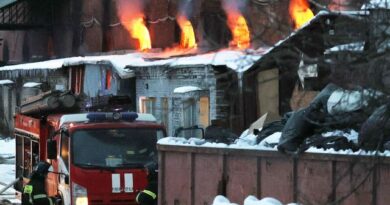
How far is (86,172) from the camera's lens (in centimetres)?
1120

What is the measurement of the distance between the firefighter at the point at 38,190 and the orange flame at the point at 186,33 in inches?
539

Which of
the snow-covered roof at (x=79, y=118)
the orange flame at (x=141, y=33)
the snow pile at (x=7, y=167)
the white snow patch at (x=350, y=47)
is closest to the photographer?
the white snow patch at (x=350, y=47)

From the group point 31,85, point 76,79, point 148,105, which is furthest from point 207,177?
point 31,85

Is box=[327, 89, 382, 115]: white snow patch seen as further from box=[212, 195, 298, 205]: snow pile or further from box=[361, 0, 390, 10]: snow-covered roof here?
box=[212, 195, 298, 205]: snow pile

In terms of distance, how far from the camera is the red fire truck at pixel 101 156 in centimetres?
1115

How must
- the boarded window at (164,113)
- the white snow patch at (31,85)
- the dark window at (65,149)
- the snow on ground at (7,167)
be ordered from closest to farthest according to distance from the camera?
the dark window at (65,149) < the snow on ground at (7,167) < the boarded window at (164,113) < the white snow patch at (31,85)

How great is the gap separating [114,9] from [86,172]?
18883 millimetres

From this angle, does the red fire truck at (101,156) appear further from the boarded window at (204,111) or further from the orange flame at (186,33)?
the orange flame at (186,33)

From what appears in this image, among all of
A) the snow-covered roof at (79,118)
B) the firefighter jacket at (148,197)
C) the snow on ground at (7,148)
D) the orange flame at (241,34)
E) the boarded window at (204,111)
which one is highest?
the orange flame at (241,34)

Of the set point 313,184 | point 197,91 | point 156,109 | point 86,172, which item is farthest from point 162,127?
point 156,109

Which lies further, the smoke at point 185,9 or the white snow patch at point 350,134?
the smoke at point 185,9

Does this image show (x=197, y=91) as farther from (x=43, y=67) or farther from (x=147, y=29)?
(x=43, y=67)

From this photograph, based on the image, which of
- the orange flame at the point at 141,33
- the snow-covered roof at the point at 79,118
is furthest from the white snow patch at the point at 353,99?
the orange flame at the point at 141,33

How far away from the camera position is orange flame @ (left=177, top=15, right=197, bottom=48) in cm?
2519
